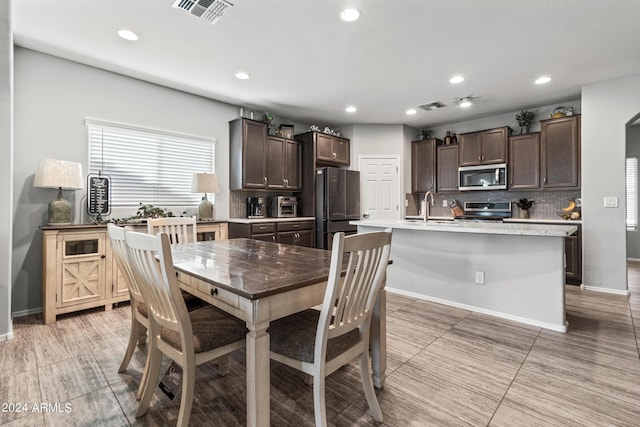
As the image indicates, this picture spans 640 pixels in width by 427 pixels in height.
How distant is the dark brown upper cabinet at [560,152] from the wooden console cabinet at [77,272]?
557cm

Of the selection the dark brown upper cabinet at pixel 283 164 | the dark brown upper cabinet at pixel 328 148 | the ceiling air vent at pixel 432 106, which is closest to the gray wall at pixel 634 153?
the ceiling air vent at pixel 432 106

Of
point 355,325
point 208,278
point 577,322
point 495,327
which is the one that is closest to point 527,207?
point 577,322

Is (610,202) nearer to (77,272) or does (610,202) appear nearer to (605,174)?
(605,174)

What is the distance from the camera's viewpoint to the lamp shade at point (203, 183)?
155 inches

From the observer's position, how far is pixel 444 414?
1.62 meters

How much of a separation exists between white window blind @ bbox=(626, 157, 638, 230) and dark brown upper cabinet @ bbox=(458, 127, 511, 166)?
9.42 ft

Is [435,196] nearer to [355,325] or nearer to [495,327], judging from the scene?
Result: [495,327]

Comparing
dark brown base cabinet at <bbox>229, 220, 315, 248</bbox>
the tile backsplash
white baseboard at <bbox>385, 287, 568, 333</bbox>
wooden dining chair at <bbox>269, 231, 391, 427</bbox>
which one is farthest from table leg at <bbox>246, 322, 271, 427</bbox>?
the tile backsplash

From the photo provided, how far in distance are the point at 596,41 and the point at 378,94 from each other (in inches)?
89.8

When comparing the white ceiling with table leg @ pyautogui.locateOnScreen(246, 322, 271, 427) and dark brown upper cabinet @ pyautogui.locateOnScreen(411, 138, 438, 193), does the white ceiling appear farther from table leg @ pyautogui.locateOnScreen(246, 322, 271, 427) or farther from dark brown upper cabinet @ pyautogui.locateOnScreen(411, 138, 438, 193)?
table leg @ pyautogui.locateOnScreen(246, 322, 271, 427)

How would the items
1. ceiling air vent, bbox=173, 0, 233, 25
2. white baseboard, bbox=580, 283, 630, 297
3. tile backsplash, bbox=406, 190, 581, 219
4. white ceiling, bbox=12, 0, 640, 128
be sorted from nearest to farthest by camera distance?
ceiling air vent, bbox=173, 0, 233, 25, white ceiling, bbox=12, 0, 640, 128, white baseboard, bbox=580, 283, 630, 297, tile backsplash, bbox=406, 190, 581, 219

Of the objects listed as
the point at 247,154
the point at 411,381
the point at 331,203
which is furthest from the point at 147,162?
the point at 411,381

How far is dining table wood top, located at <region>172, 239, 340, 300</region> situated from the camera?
1301 millimetres

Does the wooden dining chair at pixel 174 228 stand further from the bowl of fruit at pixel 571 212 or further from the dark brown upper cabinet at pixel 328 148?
the bowl of fruit at pixel 571 212
